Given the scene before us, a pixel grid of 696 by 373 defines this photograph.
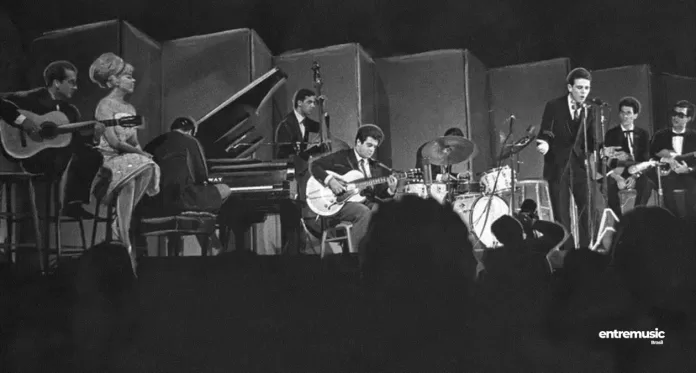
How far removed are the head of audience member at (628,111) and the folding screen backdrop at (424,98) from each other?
1320 millimetres

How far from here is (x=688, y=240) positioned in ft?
11.8

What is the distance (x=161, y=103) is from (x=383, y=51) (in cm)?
211

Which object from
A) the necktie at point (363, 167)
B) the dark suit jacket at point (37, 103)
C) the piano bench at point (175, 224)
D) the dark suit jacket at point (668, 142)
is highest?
the dark suit jacket at point (37, 103)

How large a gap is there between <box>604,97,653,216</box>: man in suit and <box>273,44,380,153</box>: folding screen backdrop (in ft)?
6.98

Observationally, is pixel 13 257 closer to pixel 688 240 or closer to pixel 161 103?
pixel 161 103

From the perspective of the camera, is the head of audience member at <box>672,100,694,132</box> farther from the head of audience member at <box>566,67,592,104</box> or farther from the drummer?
the drummer

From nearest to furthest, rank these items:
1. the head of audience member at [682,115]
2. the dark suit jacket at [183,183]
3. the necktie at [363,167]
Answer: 1. the dark suit jacket at [183,183]
2. the necktie at [363,167]
3. the head of audience member at [682,115]

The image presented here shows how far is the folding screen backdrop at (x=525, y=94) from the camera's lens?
22.1 feet

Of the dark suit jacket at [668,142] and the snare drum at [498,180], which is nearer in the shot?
the dark suit jacket at [668,142]

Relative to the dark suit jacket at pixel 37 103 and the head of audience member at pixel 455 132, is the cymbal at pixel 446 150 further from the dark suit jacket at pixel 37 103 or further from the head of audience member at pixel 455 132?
the dark suit jacket at pixel 37 103

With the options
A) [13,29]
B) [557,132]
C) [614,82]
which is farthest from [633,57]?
[13,29]

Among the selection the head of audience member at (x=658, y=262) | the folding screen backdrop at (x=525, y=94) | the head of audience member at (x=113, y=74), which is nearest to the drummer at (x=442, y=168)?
the folding screen backdrop at (x=525, y=94)

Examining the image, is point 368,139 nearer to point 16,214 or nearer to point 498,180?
point 498,180

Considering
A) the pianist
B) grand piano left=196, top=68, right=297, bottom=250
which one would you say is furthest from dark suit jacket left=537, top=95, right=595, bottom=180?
the pianist
